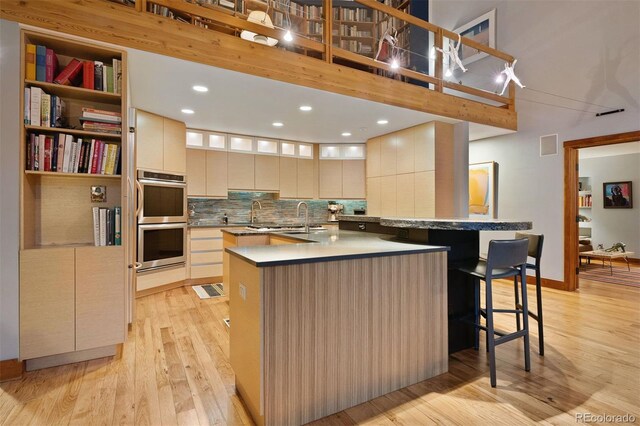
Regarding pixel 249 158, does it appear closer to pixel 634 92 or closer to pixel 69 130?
pixel 69 130

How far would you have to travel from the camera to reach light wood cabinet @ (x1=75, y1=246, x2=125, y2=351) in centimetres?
242

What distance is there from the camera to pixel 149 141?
14.2 ft

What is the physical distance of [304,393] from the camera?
5.74ft

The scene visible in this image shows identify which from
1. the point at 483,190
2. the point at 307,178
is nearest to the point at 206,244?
the point at 307,178

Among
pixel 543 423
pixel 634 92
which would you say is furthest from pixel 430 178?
pixel 543 423

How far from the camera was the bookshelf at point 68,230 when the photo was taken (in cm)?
227

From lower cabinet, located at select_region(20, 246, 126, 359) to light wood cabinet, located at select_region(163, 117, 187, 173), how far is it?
2.37 m

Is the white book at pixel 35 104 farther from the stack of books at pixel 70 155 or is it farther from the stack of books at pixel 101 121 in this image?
the stack of books at pixel 101 121

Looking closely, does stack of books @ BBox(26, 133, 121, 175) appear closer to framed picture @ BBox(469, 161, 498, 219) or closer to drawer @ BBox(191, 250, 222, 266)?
drawer @ BBox(191, 250, 222, 266)

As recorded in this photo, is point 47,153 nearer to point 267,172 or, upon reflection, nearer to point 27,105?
point 27,105

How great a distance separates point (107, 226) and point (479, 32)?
21.5 feet

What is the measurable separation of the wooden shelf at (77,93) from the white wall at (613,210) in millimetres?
9908

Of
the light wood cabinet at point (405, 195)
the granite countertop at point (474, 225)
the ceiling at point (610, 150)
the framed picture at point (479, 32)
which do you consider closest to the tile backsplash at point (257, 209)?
the light wood cabinet at point (405, 195)

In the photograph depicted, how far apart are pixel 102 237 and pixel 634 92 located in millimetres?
6100
